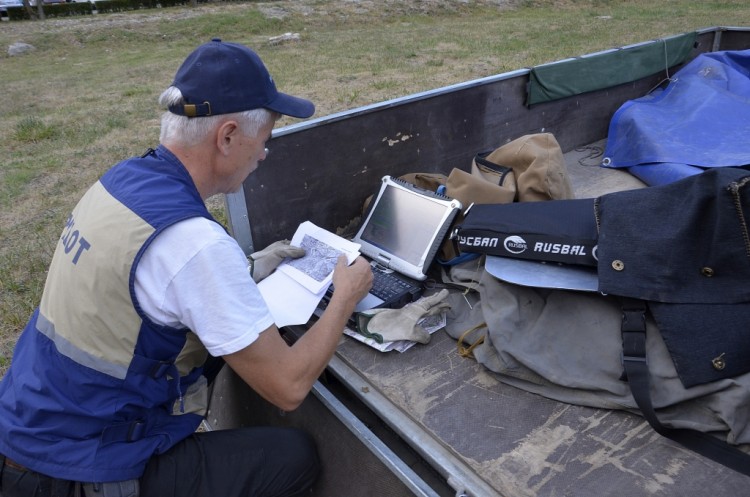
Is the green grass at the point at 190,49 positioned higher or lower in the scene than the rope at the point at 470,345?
higher

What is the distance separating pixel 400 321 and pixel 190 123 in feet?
3.07

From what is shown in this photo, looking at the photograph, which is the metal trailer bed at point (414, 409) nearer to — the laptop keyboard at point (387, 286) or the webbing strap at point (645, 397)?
the webbing strap at point (645, 397)

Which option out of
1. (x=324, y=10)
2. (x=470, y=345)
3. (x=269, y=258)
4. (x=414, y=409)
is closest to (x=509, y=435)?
(x=414, y=409)

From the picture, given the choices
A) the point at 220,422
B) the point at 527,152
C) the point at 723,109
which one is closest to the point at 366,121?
the point at 527,152

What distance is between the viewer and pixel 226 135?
150 cm

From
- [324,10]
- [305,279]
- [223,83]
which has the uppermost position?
[324,10]

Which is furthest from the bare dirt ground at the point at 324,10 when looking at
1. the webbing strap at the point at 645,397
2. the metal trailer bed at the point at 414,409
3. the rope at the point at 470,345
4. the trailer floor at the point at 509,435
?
the webbing strap at the point at 645,397

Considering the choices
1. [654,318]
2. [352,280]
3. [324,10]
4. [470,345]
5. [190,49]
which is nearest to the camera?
[654,318]

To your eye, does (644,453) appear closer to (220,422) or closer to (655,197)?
(655,197)

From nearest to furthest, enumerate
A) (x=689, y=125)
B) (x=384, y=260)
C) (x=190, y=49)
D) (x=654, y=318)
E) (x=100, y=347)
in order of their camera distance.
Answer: (x=100, y=347), (x=654, y=318), (x=384, y=260), (x=689, y=125), (x=190, y=49)

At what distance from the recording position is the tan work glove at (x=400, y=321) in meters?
1.89

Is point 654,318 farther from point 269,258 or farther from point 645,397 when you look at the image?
point 269,258

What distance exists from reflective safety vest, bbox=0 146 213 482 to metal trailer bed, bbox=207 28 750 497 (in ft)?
1.80

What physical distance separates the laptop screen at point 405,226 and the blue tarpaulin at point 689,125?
5.62 ft
